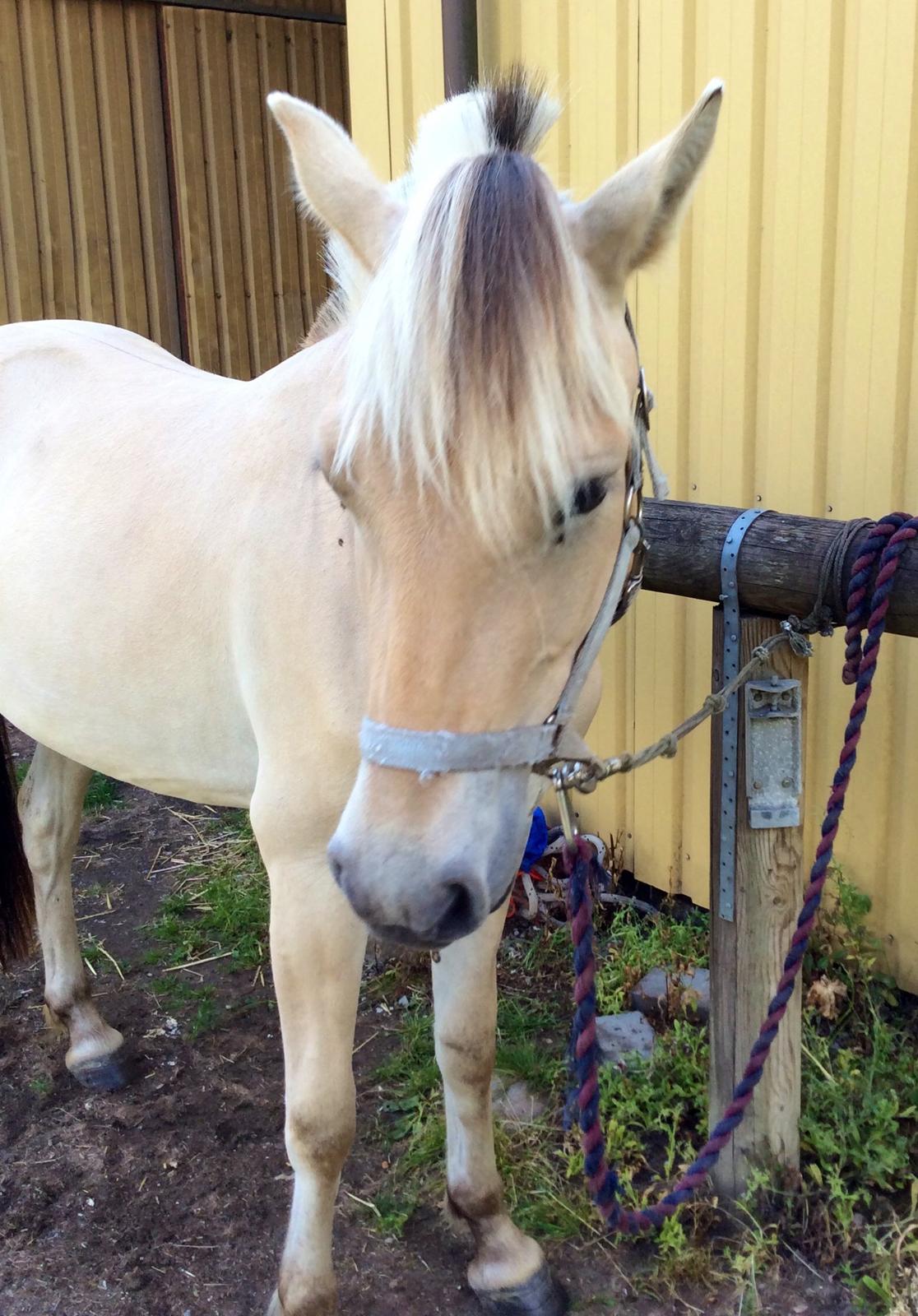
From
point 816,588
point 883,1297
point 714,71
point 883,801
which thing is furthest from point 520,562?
point 714,71

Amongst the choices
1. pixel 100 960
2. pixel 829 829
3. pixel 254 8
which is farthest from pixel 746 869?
pixel 254 8

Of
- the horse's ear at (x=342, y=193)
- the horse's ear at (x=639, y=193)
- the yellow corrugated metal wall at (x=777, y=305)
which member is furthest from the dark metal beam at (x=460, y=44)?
the horse's ear at (x=639, y=193)

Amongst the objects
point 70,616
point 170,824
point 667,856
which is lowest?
point 170,824

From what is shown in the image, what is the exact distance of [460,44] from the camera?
3.14 meters

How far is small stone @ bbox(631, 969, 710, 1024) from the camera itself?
2.68 metres

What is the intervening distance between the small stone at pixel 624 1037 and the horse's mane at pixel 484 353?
5.98 ft

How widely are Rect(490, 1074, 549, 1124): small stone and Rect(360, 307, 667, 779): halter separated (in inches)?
55.8

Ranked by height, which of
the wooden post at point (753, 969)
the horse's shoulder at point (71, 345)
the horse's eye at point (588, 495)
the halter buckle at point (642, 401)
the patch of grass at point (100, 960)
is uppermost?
the horse's shoulder at point (71, 345)

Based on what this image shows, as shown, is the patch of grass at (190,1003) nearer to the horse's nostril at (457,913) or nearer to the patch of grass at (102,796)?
the patch of grass at (102,796)

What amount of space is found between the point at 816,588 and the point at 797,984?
819 mm

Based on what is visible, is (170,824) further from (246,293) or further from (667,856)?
(246,293)

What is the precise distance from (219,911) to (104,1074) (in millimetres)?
787

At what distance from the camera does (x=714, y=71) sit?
2.70 metres

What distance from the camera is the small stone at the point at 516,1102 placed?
2.48 meters
